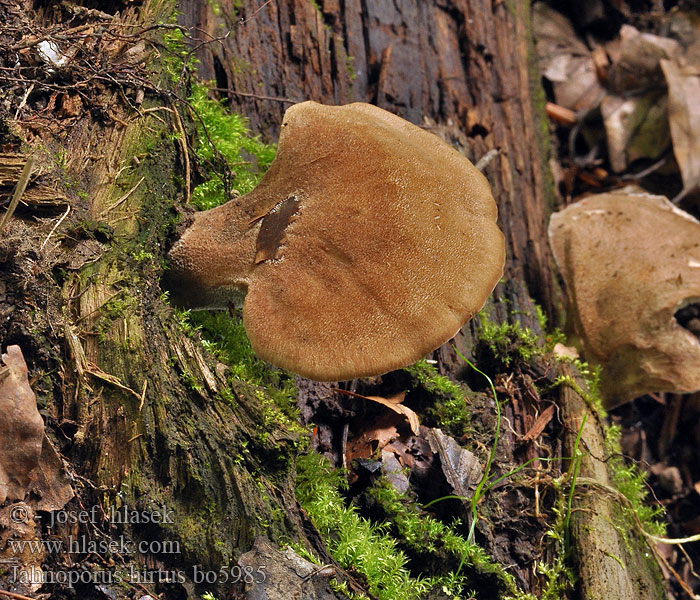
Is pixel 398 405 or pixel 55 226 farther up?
pixel 55 226

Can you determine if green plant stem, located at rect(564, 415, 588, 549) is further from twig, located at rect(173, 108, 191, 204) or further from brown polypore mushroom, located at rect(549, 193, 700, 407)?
twig, located at rect(173, 108, 191, 204)

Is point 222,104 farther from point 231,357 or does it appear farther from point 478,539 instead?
point 478,539

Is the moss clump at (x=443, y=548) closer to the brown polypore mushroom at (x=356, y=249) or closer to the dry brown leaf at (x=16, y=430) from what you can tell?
the brown polypore mushroom at (x=356, y=249)

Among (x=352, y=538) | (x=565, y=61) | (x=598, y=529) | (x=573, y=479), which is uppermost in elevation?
(x=565, y=61)

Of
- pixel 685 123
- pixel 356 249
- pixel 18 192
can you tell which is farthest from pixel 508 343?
pixel 685 123

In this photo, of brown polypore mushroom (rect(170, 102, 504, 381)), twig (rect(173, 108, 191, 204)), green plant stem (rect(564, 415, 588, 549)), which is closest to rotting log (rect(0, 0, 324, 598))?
twig (rect(173, 108, 191, 204))

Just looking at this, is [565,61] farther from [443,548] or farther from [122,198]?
[443,548]

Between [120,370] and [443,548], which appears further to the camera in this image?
[443,548]
